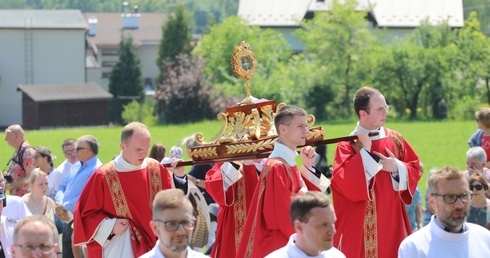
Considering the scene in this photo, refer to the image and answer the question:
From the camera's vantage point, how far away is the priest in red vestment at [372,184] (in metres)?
10.3

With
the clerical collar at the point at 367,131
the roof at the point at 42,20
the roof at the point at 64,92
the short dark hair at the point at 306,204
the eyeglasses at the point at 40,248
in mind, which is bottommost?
the roof at the point at 64,92

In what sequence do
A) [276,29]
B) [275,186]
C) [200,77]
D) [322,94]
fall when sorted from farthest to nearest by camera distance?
[276,29] < [200,77] < [322,94] < [275,186]

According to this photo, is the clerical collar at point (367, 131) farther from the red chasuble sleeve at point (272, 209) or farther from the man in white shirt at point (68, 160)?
the man in white shirt at point (68, 160)

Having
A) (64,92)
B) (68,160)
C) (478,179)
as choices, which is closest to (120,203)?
(478,179)

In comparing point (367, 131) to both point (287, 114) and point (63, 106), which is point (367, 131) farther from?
point (63, 106)

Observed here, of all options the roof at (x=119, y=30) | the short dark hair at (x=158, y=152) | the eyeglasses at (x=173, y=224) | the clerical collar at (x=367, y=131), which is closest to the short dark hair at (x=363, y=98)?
the clerical collar at (x=367, y=131)

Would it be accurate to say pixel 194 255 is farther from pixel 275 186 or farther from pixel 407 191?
pixel 407 191

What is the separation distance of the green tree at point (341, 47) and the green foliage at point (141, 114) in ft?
29.3

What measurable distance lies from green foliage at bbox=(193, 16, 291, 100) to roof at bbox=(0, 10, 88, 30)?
8396mm

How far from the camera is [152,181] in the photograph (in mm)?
10211

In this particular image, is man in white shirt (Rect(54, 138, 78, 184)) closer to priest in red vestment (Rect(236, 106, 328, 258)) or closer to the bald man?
the bald man

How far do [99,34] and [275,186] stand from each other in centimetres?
9202

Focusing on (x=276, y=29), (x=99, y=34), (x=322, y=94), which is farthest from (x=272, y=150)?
(x=99, y=34)

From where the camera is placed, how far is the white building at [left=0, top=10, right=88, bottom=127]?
77.4 m
